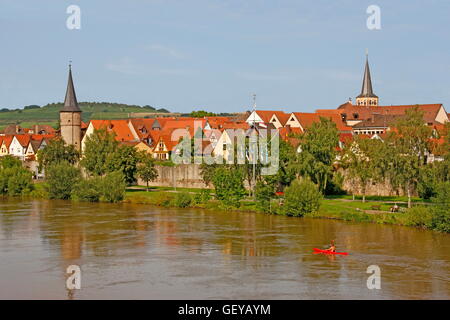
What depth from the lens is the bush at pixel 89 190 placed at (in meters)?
66.2

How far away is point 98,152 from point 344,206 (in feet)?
94.9

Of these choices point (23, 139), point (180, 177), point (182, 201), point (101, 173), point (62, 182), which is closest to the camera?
point (182, 201)

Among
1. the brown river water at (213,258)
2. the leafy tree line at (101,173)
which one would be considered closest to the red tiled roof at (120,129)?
the leafy tree line at (101,173)

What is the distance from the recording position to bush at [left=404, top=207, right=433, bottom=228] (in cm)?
4566

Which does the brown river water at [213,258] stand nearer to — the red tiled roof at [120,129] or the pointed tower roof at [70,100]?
the pointed tower roof at [70,100]

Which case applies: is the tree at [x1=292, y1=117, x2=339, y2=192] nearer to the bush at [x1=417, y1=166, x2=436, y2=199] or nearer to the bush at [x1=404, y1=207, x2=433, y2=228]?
the bush at [x1=417, y1=166, x2=436, y2=199]

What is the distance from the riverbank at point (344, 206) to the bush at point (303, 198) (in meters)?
0.54

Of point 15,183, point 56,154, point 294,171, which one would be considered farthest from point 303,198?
point 56,154

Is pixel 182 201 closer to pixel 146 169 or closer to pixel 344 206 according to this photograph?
pixel 146 169

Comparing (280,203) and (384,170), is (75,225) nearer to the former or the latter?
(280,203)

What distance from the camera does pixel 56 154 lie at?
81750 millimetres
